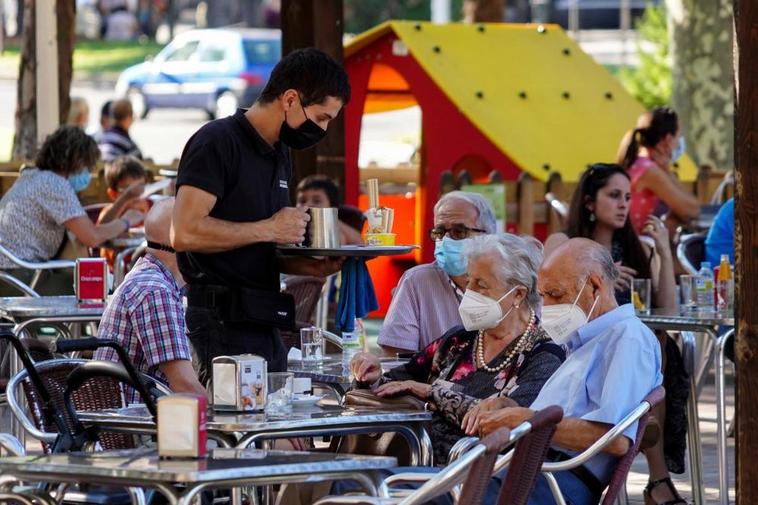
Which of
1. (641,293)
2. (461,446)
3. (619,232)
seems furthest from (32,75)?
(461,446)

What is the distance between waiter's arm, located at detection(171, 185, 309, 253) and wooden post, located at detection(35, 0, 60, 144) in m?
7.07

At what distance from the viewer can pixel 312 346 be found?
634cm

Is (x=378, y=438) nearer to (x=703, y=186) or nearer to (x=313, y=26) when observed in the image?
(x=313, y=26)

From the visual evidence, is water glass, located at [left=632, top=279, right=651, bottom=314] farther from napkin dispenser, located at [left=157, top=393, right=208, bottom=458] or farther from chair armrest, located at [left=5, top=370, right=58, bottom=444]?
napkin dispenser, located at [left=157, top=393, right=208, bottom=458]

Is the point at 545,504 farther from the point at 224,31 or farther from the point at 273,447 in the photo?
the point at 224,31

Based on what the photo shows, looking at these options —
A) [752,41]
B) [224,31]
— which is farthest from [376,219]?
[224,31]

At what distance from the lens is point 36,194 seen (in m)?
9.72

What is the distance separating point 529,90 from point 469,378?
9.18 metres

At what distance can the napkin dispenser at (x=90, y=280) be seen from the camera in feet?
25.8

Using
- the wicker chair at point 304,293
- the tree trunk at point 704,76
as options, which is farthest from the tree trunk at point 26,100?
the tree trunk at point 704,76

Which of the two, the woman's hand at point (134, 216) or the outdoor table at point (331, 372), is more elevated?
the woman's hand at point (134, 216)

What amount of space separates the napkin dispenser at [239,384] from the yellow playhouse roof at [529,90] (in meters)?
8.51

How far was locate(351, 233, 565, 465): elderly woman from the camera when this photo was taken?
17.3 feet

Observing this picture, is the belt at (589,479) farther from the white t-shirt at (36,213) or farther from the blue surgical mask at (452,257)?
the white t-shirt at (36,213)
